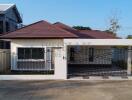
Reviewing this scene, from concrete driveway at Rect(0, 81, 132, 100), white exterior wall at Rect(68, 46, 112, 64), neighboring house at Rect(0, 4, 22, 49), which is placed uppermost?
neighboring house at Rect(0, 4, 22, 49)

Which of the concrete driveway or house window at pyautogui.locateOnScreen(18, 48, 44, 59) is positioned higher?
house window at pyautogui.locateOnScreen(18, 48, 44, 59)

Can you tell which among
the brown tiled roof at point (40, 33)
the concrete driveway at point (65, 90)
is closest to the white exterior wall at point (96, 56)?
the brown tiled roof at point (40, 33)

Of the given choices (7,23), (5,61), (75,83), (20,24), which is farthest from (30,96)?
(20,24)

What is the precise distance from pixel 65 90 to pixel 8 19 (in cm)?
1986

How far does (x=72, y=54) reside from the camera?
3441cm

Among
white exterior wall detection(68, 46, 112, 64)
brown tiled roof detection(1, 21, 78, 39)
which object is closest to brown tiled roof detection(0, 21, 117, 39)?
brown tiled roof detection(1, 21, 78, 39)

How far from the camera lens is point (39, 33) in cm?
2847

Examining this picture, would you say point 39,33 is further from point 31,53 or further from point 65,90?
point 65,90

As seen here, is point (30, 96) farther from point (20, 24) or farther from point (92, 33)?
point (20, 24)

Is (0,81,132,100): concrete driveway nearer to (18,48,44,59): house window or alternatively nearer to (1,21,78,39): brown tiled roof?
(1,21,78,39): brown tiled roof

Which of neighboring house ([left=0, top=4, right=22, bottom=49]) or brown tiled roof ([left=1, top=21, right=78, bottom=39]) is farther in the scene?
neighboring house ([left=0, top=4, right=22, bottom=49])

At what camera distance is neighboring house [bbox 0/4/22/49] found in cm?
3462

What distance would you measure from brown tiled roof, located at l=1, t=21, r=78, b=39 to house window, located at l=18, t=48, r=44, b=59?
49.4 inches

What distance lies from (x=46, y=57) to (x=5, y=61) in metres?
3.16
